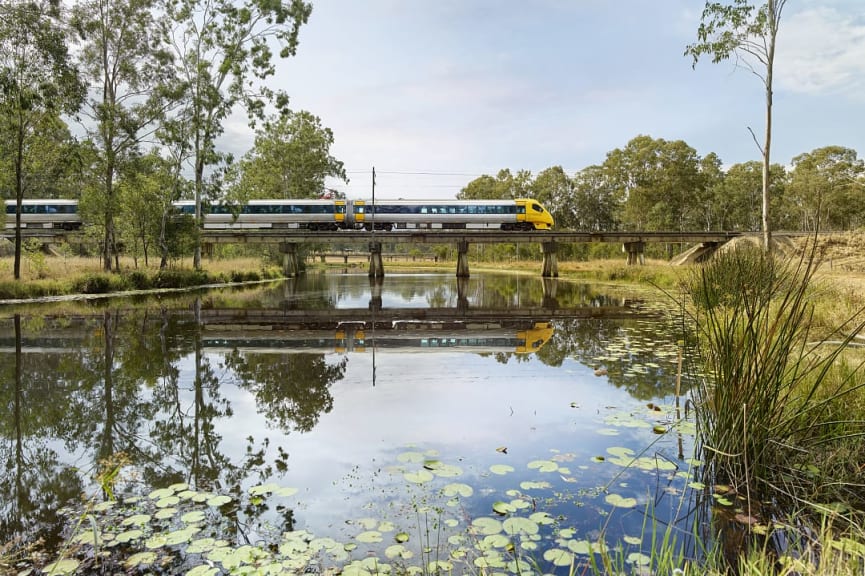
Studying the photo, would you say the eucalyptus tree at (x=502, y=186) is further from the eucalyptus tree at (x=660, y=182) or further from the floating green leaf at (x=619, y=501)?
the floating green leaf at (x=619, y=501)

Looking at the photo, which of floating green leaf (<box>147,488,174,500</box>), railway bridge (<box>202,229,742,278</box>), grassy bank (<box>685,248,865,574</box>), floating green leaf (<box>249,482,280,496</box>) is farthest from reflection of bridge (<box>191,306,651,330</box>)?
railway bridge (<box>202,229,742,278</box>)

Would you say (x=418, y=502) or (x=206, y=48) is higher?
(x=206, y=48)

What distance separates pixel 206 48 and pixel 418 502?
29636mm

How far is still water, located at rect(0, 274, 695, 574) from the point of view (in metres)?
3.15

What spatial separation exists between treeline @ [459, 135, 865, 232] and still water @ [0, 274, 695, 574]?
5017 centimetres

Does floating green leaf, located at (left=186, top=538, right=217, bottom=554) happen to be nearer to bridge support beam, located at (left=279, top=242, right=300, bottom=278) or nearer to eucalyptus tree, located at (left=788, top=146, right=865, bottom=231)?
bridge support beam, located at (left=279, top=242, right=300, bottom=278)

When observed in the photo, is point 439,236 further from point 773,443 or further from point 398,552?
point 398,552

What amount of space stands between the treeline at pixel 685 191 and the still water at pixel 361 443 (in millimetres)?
50167

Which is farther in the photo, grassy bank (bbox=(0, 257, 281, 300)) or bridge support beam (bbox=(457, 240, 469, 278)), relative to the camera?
bridge support beam (bbox=(457, 240, 469, 278))

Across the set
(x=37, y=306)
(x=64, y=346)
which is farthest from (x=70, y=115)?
(x=64, y=346)

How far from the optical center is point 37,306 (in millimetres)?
16125

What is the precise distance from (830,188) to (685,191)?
41.0 ft

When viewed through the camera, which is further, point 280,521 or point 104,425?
point 104,425

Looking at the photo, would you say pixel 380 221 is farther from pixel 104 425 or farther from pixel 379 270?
pixel 104 425
